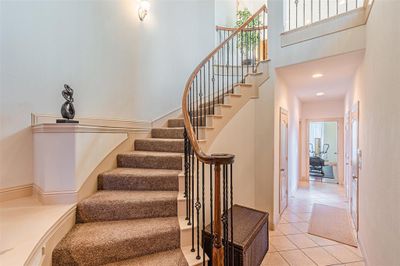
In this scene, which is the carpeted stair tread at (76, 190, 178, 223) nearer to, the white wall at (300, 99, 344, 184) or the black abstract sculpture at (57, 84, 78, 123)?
the black abstract sculpture at (57, 84, 78, 123)

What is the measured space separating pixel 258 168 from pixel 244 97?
1.25m

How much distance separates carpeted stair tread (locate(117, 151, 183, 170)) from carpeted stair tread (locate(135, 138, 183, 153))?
311 mm

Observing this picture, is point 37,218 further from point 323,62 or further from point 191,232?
point 323,62

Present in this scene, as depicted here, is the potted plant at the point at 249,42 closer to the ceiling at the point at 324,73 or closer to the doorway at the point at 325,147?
the ceiling at the point at 324,73

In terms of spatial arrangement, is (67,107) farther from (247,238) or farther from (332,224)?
(332,224)

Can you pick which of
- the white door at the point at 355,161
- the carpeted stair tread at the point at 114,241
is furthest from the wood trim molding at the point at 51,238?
the white door at the point at 355,161

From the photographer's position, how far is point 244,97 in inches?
136

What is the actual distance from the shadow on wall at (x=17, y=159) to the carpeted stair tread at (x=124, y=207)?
2.38 ft

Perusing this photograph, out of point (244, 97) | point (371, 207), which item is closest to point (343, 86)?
point (244, 97)

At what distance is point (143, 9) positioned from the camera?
3572 millimetres

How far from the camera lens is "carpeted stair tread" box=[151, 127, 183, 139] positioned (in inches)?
137

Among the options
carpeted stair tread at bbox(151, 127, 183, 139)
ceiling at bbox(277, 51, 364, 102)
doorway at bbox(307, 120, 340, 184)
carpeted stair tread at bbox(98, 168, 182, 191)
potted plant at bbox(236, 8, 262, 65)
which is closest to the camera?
carpeted stair tread at bbox(98, 168, 182, 191)

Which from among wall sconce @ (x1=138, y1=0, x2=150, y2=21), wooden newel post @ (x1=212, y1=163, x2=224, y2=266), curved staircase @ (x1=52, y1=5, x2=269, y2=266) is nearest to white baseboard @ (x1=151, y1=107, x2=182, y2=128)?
curved staircase @ (x1=52, y1=5, x2=269, y2=266)

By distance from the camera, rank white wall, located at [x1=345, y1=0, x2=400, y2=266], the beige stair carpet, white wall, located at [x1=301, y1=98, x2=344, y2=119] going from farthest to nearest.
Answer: white wall, located at [x1=301, y1=98, x2=344, y2=119]
the beige stair carpet
white wall, located at [x1=345, y1=0, x2=400, y2=266]
